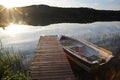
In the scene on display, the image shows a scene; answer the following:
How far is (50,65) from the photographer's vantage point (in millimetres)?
9391

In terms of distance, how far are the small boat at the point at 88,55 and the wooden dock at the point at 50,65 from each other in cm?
64

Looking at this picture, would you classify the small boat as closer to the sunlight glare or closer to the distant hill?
the sunlight glare

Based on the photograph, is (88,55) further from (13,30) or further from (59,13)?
(59,13)

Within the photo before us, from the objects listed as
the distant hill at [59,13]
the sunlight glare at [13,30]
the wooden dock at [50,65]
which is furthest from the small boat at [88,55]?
the distant hill at [59,13]

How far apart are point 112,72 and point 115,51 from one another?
3346 mm

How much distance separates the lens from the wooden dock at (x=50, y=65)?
8.26 meters

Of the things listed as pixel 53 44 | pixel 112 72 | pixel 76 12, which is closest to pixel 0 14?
pixel 76 12

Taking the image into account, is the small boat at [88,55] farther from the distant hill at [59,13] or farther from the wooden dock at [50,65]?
the distant hill at [59,13]

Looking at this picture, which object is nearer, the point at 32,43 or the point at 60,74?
the point at 60,74

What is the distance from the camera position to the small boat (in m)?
10.2

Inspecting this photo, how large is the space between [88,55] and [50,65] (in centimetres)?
330

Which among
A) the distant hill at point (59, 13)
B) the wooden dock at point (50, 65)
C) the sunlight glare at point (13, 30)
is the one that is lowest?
the distant hill at point (59, 13)

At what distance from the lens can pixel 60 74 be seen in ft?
27.7

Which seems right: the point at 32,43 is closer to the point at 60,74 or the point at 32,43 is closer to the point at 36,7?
the point at 60,74
